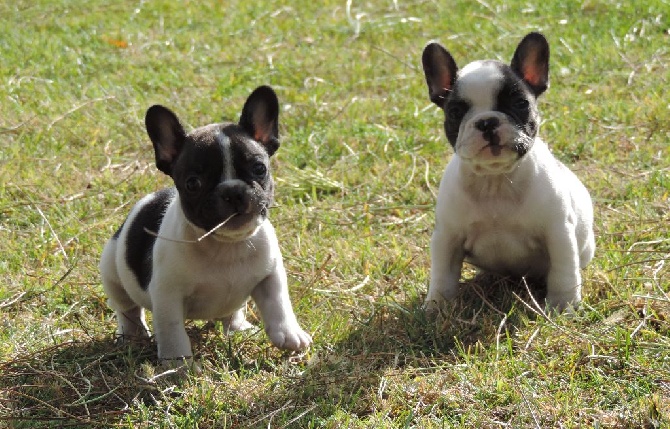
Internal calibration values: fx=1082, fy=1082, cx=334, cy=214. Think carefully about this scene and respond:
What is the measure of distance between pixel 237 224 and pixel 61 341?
4.72ft

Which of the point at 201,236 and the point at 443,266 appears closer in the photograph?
the point at 201,236

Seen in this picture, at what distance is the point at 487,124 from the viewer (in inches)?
222

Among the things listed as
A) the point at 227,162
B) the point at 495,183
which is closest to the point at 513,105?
the point at 495,183

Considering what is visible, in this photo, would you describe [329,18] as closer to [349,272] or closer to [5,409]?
[349,272]

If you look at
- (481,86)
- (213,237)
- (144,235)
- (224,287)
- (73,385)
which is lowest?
(73,385)

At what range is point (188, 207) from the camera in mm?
5488

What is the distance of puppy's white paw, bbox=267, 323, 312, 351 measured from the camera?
5625 mm

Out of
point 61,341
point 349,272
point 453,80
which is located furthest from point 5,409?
point 453,80

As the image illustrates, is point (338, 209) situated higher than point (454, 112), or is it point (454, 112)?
point (454, 112)

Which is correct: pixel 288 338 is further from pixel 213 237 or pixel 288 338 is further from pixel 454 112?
pixel 454 112

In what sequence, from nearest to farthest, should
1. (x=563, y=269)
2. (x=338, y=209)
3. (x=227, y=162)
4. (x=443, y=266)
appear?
1. (x=227, y=162)
2. (x=563, y=269)
3. (x=443, y=266)
4. (x=338, y=209)

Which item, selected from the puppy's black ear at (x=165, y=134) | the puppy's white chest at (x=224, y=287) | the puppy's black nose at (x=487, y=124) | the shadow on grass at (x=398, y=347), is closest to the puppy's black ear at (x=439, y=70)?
the puppy's black nose at (x=487, y=124)

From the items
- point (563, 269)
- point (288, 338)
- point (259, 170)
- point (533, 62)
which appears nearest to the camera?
point (259, 170)

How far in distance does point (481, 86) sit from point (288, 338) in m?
1.70
